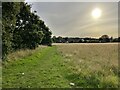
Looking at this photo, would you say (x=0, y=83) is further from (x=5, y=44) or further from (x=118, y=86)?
(x=5, y=44)

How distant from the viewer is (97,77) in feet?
45.1

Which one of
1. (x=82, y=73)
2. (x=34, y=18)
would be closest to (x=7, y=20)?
(x=82, y=73)

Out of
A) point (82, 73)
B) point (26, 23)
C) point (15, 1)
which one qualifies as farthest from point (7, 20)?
point (26, 23)

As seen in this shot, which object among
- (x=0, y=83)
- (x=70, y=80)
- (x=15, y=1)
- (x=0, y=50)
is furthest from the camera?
(x=15, y=1)

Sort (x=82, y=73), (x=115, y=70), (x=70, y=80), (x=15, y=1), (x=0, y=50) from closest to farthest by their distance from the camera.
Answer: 1. (x=70, y=80)
2. (x=82, y=73)
3. (x=115, y=70)
4. (x=0, y=50)
5. (x=15, y=1)

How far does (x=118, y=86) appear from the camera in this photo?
12.4 m

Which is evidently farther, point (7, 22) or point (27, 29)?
point (27, 29)

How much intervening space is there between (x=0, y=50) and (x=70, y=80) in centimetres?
729

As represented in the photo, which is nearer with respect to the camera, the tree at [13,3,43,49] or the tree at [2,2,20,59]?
the tree at [2,2,20,59]

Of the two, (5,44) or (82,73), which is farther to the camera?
(5,44)

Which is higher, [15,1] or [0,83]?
[15,1]

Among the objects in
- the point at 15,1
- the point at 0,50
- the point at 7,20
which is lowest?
the point at 0,50

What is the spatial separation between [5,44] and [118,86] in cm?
1033

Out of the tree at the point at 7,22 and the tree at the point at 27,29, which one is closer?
the tree at the point at 7,22
